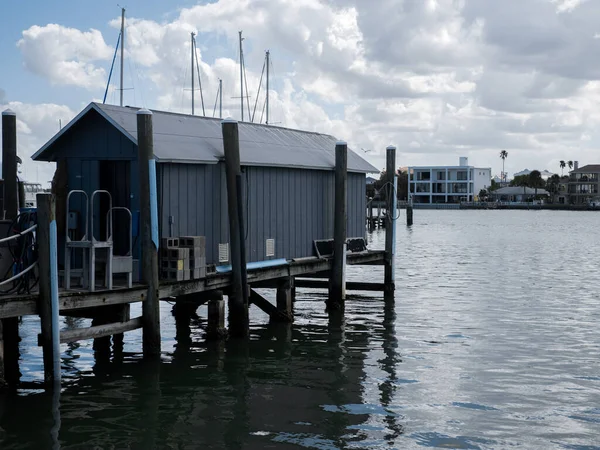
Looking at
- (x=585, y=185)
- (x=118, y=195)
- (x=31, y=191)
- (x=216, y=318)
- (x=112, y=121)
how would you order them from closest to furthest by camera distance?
(x=112, y=121)
(x=118, y=195)
(x=216, y=318)
(x=31, y=191)
(x=585, y=185)

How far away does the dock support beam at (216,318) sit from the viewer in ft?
59.1

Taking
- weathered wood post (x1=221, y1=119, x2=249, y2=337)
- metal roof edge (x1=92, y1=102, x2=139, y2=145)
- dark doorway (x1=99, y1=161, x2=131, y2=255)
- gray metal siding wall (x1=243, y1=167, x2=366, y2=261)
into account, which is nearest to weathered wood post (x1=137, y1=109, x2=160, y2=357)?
metal roof edge (x1=92, y1=102, x2=139, y2=145)

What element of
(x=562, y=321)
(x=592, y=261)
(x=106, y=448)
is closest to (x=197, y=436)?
(x=106, y=448)

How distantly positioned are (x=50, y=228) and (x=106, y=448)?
3611 millimetres

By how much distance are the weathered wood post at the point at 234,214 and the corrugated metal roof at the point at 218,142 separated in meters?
0.60

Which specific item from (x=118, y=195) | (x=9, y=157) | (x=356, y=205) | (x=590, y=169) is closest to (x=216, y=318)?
(x=118, y=195)

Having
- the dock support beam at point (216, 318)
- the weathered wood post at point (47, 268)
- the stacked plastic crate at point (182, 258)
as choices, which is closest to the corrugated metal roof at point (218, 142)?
the stacked plastic crate at point (182, 258)

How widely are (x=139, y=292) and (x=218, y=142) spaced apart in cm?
504

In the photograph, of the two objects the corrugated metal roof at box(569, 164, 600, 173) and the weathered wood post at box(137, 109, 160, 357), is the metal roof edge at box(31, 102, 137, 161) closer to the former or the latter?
the weathered wood post at box(137, 109, 160, 357)

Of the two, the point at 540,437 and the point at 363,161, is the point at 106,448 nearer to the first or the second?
the point at 540,437

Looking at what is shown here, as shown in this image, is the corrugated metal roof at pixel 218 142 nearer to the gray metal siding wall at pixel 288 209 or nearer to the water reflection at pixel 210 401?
the gray metal siding wall at pixel 288 209

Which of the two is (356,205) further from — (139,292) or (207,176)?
(139,292)

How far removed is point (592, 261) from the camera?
150ft

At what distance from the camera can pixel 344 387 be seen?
49.7ft
